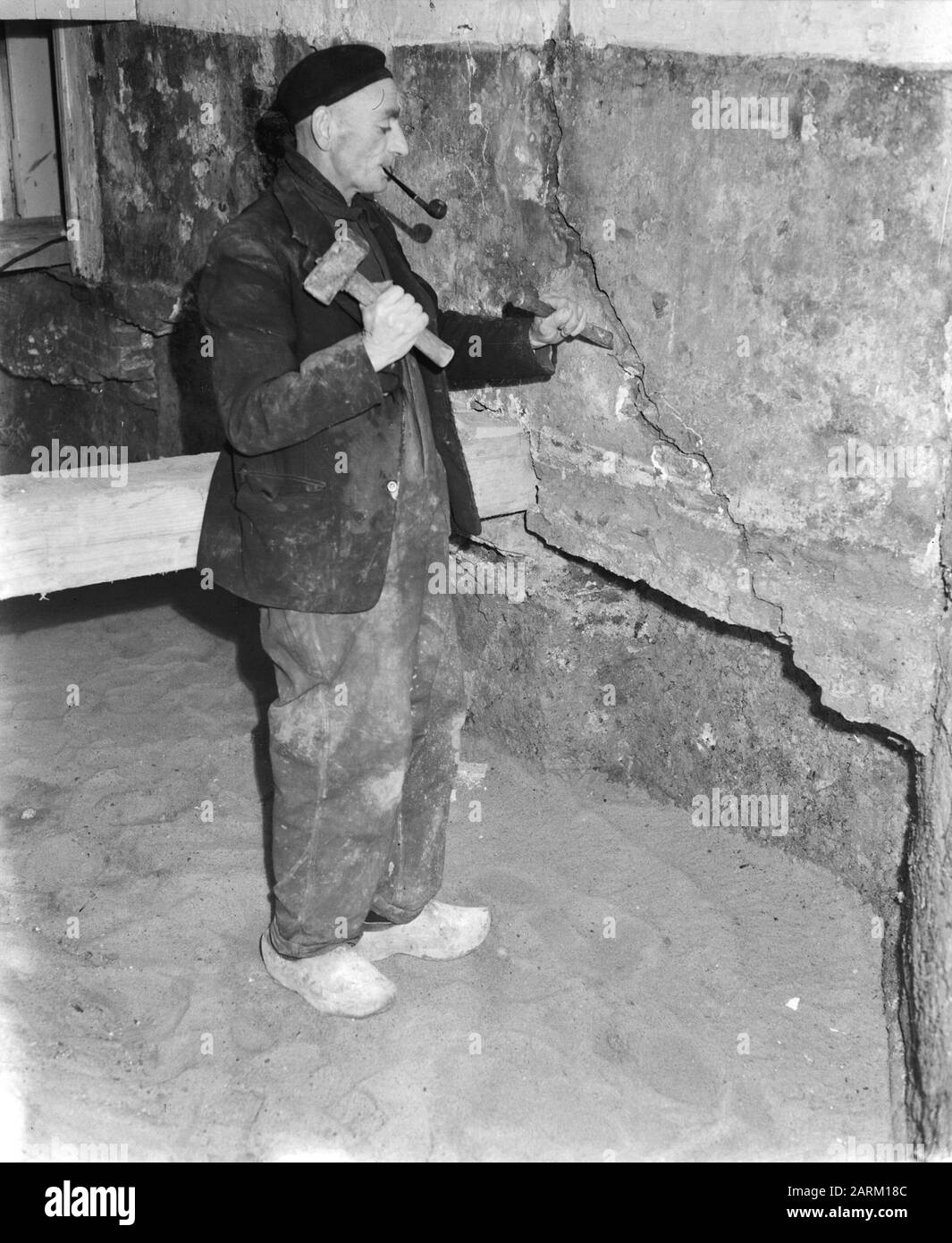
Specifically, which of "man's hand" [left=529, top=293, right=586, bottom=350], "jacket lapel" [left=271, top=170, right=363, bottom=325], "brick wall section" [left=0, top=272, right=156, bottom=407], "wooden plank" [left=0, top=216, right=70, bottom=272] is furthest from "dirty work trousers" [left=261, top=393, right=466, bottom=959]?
"wooden plank" [left=0, top=216, right=70, bottom=272]

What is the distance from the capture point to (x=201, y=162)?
489 centimetres

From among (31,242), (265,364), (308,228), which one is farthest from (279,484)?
(31,242)

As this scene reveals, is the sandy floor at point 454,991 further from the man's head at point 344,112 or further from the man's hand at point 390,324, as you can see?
the man's head at point 344,112

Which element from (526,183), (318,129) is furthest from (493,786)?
(318,129)

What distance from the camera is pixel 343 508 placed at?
2.79 m

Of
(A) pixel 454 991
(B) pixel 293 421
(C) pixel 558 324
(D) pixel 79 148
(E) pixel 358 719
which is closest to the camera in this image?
(B) pixel 293 421

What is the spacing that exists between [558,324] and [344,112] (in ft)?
2.35

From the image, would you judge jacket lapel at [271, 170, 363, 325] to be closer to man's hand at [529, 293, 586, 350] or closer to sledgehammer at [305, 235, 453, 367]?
sledgehammer at [305, 235, 453, 367]

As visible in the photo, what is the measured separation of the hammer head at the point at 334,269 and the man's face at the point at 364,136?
20 cm

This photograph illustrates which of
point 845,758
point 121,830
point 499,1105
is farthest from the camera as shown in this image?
point 121,830

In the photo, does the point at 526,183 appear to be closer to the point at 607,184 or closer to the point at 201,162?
the point at 607,184

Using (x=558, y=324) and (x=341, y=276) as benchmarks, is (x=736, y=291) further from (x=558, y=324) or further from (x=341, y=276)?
(x=341, y=276)

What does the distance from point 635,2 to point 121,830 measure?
8.49 feet

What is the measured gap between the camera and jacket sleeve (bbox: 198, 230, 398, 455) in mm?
2559
